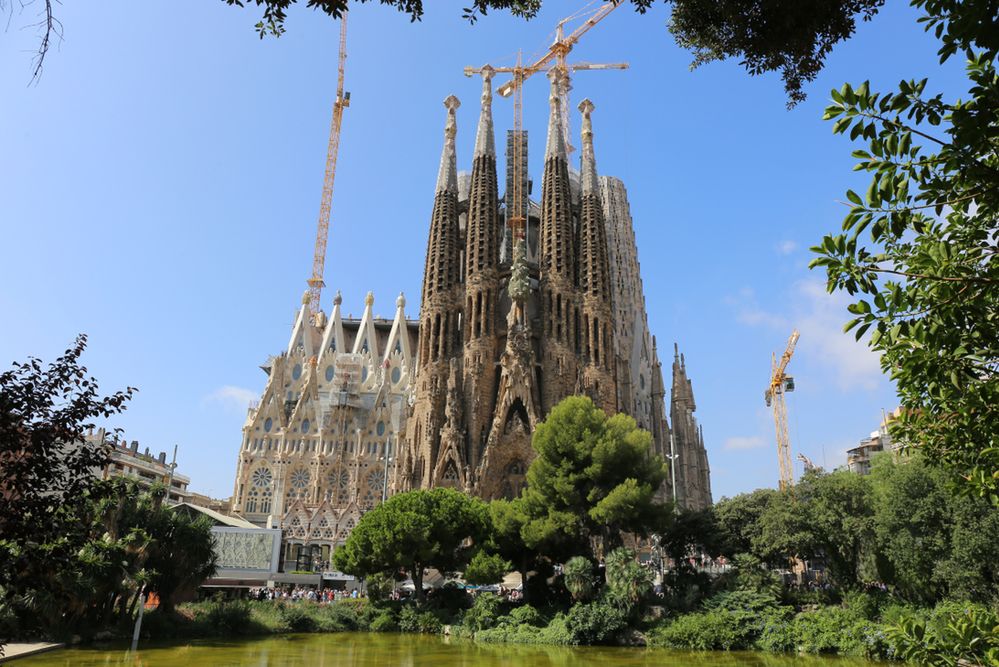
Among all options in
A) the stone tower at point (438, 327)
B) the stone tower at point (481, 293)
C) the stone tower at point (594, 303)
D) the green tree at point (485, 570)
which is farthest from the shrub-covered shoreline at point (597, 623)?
the stone tower at point (594, 303)

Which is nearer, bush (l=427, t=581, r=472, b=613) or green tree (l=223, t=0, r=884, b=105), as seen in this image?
green tree (l=223, t=0, r=884, b=105)

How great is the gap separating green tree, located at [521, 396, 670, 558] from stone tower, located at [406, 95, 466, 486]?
18297mm

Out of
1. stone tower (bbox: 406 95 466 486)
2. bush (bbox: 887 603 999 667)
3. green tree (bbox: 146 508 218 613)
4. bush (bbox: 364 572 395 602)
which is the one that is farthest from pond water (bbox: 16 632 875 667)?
stone tower (bbox: 406 95 466 486)

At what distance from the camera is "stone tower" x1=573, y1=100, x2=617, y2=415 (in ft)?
160

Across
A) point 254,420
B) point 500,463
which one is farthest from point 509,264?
point 254,420

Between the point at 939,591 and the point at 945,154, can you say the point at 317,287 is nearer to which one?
the point at 939,591

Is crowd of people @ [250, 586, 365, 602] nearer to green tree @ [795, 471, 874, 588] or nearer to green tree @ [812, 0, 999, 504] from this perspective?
green tree @ [795, 471, 874, 588]

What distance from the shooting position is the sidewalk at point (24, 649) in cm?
1551

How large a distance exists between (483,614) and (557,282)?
3039 centimetres

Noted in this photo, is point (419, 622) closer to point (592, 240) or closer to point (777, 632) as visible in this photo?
point (777, 632)

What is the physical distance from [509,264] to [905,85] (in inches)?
2071

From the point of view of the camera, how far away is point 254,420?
61.4 metres

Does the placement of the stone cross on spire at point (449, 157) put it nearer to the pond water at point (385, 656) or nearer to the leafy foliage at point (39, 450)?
the pond water at point (385, 656)

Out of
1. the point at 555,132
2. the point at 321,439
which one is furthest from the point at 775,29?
the point at 321,439
